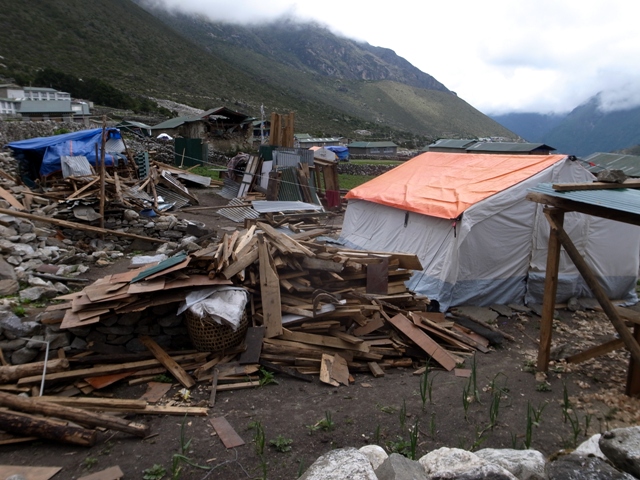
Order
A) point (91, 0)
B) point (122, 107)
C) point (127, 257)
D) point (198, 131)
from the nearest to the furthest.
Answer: point (127, 257) < point (198, 131) < point (122, 107) < point (91, 0)

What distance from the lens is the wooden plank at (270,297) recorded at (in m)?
5.90

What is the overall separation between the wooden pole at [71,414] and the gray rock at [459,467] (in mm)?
2937

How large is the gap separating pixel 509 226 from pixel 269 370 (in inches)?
220

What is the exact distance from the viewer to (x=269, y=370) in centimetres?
567

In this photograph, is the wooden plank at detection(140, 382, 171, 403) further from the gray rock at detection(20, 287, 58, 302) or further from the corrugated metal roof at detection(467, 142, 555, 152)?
the corrugated metal roof at detection(467, 142, 555, 152)

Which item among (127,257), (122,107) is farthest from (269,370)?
(122,107)

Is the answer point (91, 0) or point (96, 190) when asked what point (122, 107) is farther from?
point (96, 190)

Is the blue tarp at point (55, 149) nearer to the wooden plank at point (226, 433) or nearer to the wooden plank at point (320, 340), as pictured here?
the wooden plank at point (320, 340)

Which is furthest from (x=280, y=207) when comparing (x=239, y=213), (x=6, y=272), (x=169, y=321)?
(x=169, y=321)

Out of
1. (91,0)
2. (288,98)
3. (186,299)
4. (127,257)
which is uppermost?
(91,0)

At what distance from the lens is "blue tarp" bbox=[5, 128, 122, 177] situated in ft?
47.3

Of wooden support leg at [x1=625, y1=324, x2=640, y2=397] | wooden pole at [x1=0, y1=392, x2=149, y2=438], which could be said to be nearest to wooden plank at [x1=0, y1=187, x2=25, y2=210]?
wooden pole at [x1=0, y1=392, x2=149, y2=438]

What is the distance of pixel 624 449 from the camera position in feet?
7.76

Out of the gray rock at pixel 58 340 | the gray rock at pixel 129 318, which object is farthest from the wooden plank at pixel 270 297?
the gray rock at pixel 58 340
